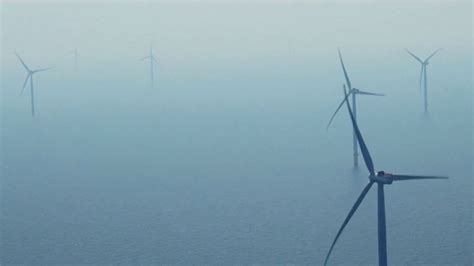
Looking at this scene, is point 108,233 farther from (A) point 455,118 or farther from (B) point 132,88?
(B) point 132,88

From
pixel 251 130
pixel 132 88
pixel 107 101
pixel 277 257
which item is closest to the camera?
pixel 277 257

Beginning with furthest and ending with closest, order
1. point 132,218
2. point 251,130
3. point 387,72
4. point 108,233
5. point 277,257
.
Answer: point 387,72, point 251,130, point 132,218, point 108,233, point 277,257

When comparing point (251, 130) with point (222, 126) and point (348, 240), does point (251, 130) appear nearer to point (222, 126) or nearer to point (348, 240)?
point (222, 126)

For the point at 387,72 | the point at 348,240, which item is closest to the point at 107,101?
the point at 387,72

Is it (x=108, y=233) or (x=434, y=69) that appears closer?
(x=108, y=233)

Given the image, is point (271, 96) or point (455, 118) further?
point (271, 96)

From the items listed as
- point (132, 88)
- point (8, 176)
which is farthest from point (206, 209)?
point (132, 88)

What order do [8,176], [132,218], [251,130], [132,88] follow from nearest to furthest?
[132,218]
[8,176]
[251,130]
[132,88]

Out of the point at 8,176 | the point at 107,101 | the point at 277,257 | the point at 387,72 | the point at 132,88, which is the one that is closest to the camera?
the point at 277,257
